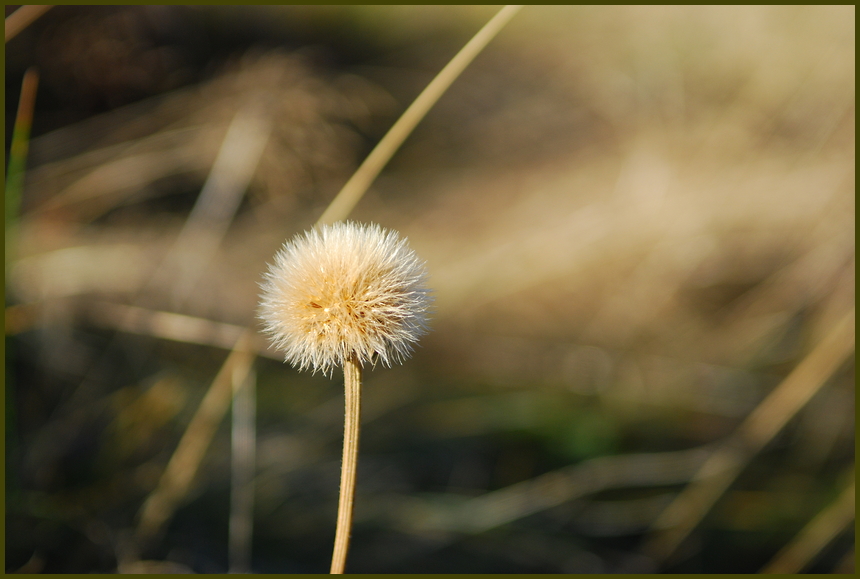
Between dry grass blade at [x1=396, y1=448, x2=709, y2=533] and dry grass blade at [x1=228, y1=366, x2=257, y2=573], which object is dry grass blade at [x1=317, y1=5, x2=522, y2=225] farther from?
dry grass blade at [x1=396, y1=448, x2=709, y2=533]

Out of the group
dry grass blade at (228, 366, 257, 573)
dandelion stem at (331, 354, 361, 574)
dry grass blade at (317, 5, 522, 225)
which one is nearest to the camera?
dandelion stem at (331, 354, 361, 574)

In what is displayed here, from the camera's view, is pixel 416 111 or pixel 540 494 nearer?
pixel 416 111

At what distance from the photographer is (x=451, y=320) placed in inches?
92.4

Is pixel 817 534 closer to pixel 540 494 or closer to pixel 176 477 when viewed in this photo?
pixel 540 494

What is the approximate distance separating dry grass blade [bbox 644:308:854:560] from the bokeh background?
12mm

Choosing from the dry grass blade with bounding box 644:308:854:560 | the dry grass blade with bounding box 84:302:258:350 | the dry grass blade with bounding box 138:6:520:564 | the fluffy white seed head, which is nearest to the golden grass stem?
→ the dry grass blade with bounding box 138:6:520:564

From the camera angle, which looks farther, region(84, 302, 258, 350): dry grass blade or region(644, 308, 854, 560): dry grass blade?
region(644, 308, 854, 560): dry grass blade

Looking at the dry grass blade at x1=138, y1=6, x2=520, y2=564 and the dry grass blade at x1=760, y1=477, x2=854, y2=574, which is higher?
the dry grass blade at x1=138, y1=6, x2=520, y2=564

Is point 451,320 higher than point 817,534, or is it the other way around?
point 451,320

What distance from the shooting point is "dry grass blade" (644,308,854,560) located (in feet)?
4.67

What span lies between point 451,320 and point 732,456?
116cm

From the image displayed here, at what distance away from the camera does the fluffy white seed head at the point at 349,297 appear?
50cm

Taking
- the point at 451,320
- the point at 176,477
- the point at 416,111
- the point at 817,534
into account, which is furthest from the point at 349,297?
the point at 451,320

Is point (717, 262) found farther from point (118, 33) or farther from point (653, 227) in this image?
point (118, 33)
